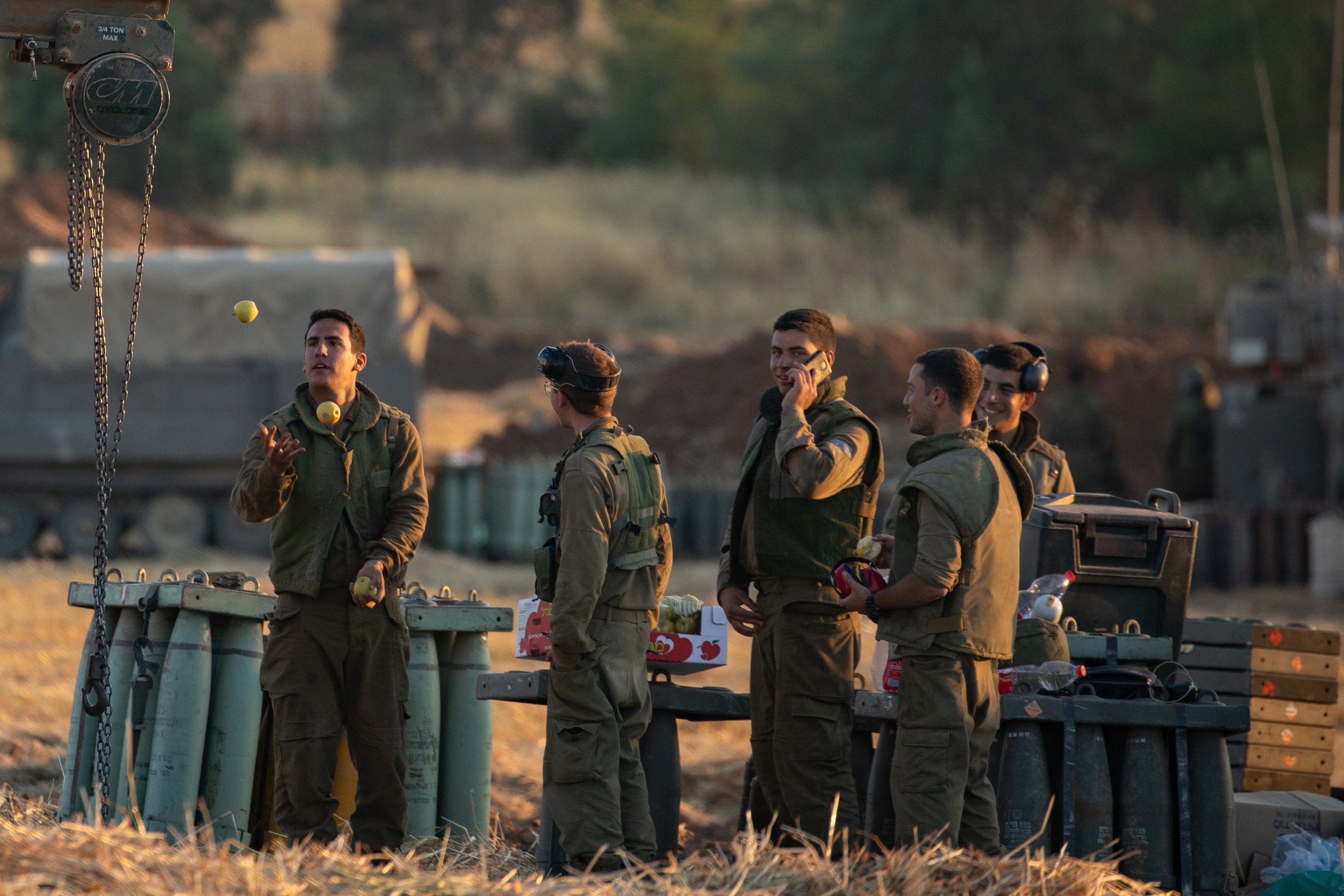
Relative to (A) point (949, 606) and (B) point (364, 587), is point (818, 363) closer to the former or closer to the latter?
(A) point (949, 606)

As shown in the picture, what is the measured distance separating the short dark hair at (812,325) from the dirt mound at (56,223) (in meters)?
27.3

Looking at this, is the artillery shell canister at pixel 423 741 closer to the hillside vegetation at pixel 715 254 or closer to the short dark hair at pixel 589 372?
the short dark hair at pixel 589 372

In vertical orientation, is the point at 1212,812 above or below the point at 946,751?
below

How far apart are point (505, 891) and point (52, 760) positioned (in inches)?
183

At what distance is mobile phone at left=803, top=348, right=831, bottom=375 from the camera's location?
639 centimetres

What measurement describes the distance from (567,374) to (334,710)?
1501 millimetres

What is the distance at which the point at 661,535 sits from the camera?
6.34 m

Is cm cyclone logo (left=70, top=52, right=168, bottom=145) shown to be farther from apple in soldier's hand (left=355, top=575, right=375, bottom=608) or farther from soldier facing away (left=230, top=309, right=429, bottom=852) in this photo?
apple in soldier's hand (left=355, top=575, right=375, bottom=608)

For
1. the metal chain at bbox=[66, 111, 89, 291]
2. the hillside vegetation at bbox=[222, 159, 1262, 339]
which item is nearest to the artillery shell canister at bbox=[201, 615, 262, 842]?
the metal chain at bbox=[66, 111, 89, 291]

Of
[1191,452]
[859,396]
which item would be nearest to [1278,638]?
[1191,452]

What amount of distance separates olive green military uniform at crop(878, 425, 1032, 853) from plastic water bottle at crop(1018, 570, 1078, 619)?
0.86 m

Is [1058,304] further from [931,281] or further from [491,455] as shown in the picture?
[491,455]

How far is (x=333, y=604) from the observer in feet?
20.7

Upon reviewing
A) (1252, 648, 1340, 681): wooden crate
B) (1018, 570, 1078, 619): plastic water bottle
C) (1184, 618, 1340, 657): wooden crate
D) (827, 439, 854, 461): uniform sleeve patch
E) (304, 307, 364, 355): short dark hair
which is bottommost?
(1252, 648, 1340, 681): wooden crate
